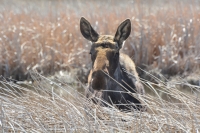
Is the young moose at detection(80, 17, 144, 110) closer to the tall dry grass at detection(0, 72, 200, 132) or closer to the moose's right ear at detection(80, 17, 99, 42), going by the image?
the moose's right ear at detection(80, 17, 99, 42)

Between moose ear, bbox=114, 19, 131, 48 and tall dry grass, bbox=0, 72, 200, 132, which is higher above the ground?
moose ear, bbox=114, 19, 131, 48

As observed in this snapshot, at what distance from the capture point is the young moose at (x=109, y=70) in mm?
6168

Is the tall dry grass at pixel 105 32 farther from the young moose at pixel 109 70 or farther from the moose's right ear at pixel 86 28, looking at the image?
the moose's right ear at pixel 86 28

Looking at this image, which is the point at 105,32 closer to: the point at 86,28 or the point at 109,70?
the point at 86,28

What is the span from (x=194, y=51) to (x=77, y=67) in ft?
8.94

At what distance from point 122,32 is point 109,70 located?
3.04 feet

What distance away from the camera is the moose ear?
23.6 ft

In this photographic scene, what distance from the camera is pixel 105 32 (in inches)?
492

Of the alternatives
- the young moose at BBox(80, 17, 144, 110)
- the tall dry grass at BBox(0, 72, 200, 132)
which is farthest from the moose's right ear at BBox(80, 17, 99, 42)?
the tall dry grass at BBox(0, 72, 200, 132)

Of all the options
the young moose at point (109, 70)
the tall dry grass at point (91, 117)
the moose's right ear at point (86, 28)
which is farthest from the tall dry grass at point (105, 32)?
the tall dry grass at point (91, 117)

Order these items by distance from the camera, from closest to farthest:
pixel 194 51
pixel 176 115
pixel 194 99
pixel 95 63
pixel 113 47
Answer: pixel 176 115
pixel 194 99
pixel 95 63
pixel 113 47
pixel 194 51

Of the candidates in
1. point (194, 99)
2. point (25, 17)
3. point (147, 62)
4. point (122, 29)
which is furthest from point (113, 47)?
point (25, 17)

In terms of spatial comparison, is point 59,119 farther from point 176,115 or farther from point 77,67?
point 77,67

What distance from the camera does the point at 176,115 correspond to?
4.98 m
